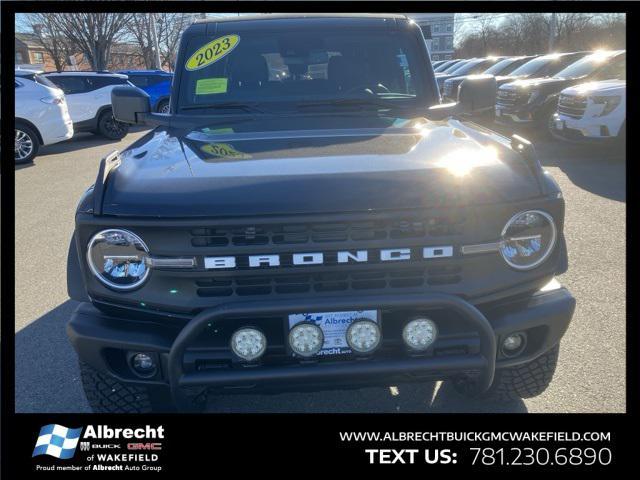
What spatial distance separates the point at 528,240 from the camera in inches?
87.1

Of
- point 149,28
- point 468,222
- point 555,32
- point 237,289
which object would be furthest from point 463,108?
point 149,28

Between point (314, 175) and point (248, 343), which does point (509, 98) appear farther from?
point (248, 343)

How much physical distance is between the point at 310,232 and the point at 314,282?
19 centimetres

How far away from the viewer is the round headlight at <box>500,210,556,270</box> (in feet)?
7.16

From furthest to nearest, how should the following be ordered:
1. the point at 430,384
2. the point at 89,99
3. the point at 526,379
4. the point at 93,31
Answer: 1. the point at 93,31
2. the point at 89,99
3. the point at 430,384
4. the point at 526,379

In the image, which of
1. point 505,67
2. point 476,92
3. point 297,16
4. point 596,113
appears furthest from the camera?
point 505,67

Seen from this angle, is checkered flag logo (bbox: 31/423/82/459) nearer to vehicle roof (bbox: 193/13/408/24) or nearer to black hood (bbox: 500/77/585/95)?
vehicle roof (bbox: 193/13/408/24)

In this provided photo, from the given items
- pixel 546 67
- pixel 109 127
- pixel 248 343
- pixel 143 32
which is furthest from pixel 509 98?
pixel 143 32

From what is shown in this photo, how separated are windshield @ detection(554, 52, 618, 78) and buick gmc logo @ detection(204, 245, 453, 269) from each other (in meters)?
10.5

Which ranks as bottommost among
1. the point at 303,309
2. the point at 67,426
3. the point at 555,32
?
the point at 67,426

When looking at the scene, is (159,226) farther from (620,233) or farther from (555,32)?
(555,32)

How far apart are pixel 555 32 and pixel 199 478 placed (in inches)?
1283

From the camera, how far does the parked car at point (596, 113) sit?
8484 mm

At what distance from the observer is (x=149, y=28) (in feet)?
105
